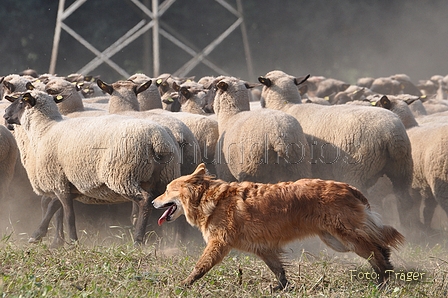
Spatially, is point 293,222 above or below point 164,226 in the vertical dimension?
above

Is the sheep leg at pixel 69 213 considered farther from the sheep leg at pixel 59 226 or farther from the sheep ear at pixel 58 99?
the sheep ear at pixel 58 99

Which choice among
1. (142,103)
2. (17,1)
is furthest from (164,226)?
(17,1)

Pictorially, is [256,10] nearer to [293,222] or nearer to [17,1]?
[17,1]

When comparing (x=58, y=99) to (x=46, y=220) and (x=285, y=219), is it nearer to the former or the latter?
(x=46, y=220)

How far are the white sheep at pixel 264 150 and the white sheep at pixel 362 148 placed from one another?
369 millimetres

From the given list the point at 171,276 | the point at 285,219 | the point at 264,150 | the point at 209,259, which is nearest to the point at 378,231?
the point at 285,219

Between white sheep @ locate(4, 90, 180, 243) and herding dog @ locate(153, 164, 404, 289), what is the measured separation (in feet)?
5.63

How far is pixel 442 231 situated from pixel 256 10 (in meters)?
18.2

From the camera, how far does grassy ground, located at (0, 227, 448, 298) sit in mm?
4648

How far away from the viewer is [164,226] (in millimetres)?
7898

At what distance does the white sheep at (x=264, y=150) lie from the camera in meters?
7.65

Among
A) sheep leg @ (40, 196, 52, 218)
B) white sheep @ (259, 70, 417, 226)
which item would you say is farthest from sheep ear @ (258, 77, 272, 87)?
sheep leg @ (40, 196, 52, 218)

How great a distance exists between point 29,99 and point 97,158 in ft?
3.76

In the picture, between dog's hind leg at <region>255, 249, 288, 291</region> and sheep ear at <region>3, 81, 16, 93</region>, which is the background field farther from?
sheep ear at <region>3, 81, 16, 93</region>
